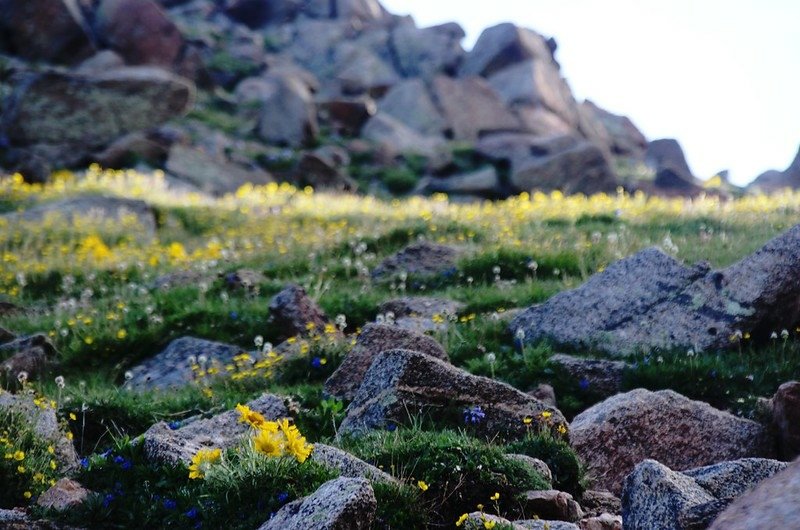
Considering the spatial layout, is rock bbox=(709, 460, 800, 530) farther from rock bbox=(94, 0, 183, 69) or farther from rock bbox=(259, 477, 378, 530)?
rock bbox=(94, 0, 183, 69)

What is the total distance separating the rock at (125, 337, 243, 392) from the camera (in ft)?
30.3

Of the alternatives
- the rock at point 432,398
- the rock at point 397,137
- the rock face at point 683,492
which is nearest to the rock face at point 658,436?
the rock at point 432,398

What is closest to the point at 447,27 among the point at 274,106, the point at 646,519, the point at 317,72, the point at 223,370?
the point at 317,72

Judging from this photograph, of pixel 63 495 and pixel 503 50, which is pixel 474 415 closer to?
pixel 63 495

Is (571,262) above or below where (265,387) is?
above

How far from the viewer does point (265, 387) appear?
8.45 meters

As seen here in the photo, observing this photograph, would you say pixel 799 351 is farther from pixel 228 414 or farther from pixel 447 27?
pixel 447 27

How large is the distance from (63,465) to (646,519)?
353 centimetres

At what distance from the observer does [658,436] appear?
6.66 metres

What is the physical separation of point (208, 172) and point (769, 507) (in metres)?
24.9

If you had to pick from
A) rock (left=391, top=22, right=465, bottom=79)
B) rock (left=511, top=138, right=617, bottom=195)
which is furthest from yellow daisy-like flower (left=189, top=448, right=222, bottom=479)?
rock (left=391, top=22, right=465, bottom=79)

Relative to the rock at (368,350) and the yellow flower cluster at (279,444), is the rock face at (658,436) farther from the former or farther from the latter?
the yellow flower cluster at (279,444)

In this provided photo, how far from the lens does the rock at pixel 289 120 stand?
36.6 meters

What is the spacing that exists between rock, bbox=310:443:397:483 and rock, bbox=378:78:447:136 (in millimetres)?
37898
